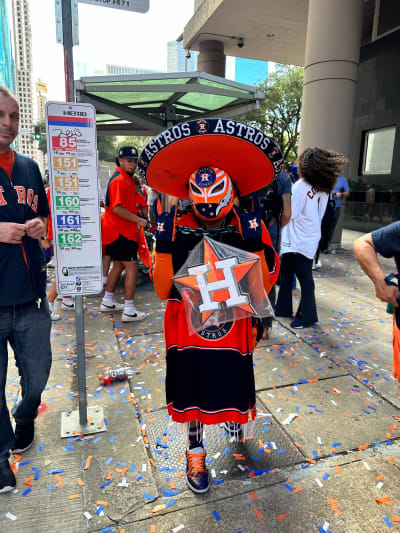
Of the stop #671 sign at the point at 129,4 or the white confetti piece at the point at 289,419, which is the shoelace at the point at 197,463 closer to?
the white confetti piece at the point at 289,419

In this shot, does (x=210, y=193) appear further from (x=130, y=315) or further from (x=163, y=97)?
(x=163, y=97)

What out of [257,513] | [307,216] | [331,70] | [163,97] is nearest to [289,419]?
[257,513]

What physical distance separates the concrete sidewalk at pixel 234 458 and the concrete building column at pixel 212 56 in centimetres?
1685

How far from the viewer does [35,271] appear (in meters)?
2.29

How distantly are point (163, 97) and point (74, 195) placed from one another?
430 cm

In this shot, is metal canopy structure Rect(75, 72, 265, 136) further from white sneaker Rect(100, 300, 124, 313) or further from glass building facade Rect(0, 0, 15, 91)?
glass building facade Rect(0, 0, 15, 91)

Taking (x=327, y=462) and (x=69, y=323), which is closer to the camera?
(x=327, y=462)

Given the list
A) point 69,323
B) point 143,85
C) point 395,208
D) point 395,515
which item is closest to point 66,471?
point 395,515

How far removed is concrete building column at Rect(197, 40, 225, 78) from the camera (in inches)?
675

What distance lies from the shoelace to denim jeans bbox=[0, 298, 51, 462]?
3.56ft

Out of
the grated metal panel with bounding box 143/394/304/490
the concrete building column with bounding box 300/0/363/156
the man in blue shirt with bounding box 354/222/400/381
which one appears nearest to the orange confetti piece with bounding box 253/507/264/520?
the grated metal panel with bounding box 143/394/304/490

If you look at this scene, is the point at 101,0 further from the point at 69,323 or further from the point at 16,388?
the point at 69,323

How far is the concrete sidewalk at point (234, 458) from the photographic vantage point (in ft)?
6.79

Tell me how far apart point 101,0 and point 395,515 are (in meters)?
3.78
